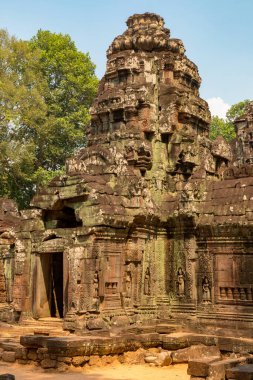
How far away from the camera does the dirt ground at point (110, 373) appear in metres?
9.12

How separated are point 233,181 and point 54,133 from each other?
15.3 metres

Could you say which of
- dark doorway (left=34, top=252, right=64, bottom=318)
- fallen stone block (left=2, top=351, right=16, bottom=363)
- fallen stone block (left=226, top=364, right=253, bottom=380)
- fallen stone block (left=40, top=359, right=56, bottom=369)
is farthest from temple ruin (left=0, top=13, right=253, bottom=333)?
fallen stone block (left=226, top=364, right=253, bottom=380)

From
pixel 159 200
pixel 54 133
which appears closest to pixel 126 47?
pixel 159 200

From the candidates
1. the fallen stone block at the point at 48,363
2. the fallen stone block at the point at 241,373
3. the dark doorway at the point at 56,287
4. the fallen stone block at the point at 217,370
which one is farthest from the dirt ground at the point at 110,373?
the dark doorway at the point at 56,287

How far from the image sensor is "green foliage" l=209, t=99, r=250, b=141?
35.2 meters

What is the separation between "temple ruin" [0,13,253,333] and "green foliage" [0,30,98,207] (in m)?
9.80

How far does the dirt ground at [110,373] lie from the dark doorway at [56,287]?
3.49 m

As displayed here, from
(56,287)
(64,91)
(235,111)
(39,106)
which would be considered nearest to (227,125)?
(235,111)

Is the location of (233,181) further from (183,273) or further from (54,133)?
(54,133)

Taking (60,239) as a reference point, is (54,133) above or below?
above

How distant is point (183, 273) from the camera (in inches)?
505

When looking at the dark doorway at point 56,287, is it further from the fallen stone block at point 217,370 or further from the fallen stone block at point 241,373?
the fallen stone block at point 241,373

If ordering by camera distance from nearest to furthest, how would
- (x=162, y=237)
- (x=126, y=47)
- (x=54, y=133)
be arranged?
(x=162, y=237)
(x=126, y=47)
(x=54, y=133)

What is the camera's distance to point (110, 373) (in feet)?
31.3
